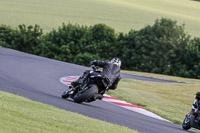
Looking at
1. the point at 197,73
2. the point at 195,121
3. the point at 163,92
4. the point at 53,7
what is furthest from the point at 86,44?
the point at 53,7

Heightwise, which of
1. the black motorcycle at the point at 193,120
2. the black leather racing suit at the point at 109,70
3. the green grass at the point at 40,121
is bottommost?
the black motorcycle at the point at 193,120

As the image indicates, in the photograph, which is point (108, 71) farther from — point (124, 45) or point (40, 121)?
point (124, 45)

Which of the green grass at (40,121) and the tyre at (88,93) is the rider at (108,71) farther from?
the green grass at (40,121)

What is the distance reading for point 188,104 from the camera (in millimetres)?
19938

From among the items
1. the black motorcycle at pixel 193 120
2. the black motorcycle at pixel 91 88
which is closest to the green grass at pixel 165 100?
the black motorcycle at pixel 193 120

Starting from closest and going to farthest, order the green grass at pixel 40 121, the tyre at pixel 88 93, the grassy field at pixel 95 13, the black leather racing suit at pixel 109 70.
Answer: the green grass at pixel 40 121 → the tyre at pixel 88 93 → the black leather racing suit at pixel 109 70 → the grassy field at pixel 95 13

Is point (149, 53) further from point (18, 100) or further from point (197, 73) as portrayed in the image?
point (18, 100)

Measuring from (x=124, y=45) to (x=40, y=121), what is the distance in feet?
145

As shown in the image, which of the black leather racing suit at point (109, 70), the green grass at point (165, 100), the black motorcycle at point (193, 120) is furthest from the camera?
the green grass at point (165, 100)

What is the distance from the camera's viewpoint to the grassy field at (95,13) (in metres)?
83.1

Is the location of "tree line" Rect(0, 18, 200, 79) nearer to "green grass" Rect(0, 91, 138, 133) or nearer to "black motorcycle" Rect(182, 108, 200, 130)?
"black motorcycle" Rect(182, 108, 200, 130)

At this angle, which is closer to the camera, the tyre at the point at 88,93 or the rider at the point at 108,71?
the tyre at the point at 88,93

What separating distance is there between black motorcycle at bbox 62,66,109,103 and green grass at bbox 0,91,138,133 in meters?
2.21

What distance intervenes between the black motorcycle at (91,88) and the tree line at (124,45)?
112 feet
